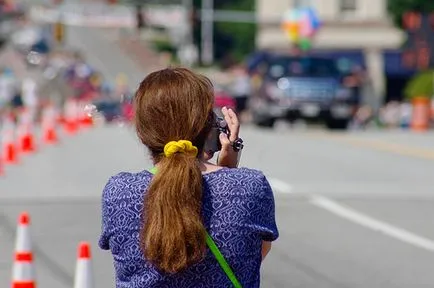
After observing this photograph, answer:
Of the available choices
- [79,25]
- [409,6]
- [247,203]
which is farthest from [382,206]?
[79,25]

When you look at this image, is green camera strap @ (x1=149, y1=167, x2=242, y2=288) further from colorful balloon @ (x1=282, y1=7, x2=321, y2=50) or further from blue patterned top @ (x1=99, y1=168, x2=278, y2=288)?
colorful balloon @ (x1=282, y1=7, x2=321, y2=50)

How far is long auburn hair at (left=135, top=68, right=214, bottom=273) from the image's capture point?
421 centimetres

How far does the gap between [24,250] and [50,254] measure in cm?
398

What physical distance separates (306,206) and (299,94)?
20.1 metres

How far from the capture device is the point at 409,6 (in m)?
69.5

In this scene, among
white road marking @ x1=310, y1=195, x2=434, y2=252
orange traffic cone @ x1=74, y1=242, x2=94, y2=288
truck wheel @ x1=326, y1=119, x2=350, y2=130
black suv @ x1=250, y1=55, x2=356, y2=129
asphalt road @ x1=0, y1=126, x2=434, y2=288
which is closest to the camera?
orange traffic cone @ x1=74, y1=242, x2=94, y2=288

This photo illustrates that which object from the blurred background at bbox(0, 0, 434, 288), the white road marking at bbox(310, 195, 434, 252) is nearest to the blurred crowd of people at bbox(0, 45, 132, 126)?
the blurred background at bbox(0, 0, 434, 288)

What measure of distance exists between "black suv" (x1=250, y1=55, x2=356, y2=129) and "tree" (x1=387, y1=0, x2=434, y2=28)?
32.4m

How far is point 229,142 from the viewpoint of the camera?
4516mm

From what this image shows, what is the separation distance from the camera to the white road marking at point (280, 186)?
18.2 meters

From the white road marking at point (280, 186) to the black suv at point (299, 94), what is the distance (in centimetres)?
1723

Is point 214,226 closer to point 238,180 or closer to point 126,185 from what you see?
point 238,180

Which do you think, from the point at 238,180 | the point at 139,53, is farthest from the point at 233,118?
the point at 139,53

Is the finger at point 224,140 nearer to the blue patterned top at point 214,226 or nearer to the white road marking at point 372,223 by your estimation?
the blue patterned top at point 214,226
